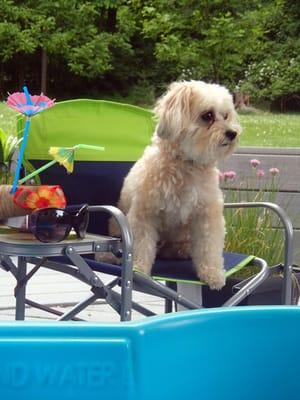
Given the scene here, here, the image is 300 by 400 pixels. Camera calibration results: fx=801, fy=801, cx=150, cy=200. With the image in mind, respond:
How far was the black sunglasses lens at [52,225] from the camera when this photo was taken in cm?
235

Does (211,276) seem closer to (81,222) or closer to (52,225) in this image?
(81,222)

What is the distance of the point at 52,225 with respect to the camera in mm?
2355

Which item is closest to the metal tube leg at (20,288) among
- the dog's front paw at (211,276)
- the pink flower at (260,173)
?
the dog's front paw at (211,276)

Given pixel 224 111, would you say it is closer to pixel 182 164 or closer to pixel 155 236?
pixel 182 164

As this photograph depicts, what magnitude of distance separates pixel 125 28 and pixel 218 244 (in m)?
17.4

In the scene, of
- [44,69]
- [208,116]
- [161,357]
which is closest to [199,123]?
[208,116]

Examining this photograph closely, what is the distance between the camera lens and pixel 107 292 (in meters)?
2.48

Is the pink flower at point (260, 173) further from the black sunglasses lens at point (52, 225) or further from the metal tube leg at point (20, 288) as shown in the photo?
the black sunglasses lens at point (52, 225)

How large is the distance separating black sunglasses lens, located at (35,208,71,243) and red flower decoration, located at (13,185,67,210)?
5cm

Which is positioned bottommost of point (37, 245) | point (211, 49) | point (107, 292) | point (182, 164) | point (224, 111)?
point (107, 292)

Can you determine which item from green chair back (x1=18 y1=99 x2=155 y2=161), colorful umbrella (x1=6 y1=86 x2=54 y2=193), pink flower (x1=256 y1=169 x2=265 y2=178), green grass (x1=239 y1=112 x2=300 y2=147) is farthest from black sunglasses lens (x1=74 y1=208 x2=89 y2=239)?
green grass (x1=239 y1=112 x2=300 y2=147)

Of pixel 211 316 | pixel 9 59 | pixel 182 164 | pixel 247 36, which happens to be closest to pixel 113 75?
pixel 9 59

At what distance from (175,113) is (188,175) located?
0.79 feet

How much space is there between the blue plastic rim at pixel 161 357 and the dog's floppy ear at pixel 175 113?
210 centimetres
